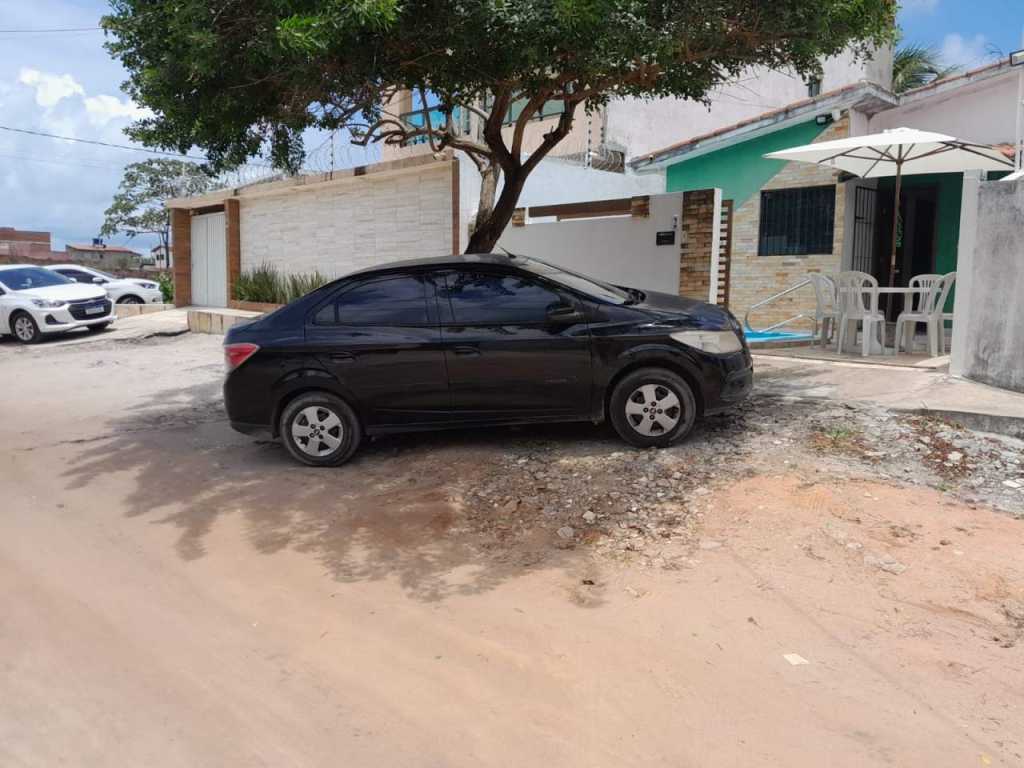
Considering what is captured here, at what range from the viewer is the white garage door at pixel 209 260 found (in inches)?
782

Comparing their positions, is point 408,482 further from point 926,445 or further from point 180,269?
point 180,269

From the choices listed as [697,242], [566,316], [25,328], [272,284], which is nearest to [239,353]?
→ [566,316]

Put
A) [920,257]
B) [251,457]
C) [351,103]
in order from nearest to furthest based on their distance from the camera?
[251,457] → [351,103] → [920,257]

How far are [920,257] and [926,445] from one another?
883 centimetres

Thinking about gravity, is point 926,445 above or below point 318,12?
below

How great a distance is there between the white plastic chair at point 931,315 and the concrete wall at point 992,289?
1.89 feet

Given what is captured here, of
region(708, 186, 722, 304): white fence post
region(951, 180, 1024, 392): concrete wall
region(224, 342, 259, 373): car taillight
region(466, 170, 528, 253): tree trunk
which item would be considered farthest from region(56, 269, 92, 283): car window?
region(951, 180, 1024, 392): concrete wall

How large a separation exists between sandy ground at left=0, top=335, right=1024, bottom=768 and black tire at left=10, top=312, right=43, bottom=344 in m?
11.2

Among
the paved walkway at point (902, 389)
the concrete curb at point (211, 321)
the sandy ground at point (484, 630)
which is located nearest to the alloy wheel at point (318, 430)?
the sandy ground at point (484, 630)

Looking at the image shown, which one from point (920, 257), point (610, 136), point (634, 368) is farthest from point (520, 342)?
point (610, 136)

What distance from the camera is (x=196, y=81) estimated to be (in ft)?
23.0

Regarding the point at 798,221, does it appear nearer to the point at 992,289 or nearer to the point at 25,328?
the point at 992,289

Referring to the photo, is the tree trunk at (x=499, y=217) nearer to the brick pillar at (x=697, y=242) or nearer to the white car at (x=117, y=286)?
the brick pillar at (x=697, y=242)

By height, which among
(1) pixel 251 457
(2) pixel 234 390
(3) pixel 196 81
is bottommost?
(1) pixel 251 457
